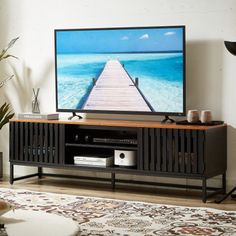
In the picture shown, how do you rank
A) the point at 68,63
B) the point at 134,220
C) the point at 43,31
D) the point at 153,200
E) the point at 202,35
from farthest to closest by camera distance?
1. the point at 43,31
2. the point at 68,63
3. the point at 202,35
4. the point at 153,200
5. the point at 134,220

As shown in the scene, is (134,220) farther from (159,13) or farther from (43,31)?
(43,31)

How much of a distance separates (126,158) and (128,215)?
43.3 inches

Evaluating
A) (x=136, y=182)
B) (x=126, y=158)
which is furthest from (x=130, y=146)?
(x=136, y=182)

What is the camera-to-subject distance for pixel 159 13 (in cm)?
600

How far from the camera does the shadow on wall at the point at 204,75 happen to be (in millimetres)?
5758

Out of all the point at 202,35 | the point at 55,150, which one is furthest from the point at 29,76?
the point at 202,35

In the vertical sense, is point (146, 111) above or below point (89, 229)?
above

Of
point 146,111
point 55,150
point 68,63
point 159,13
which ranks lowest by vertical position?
point 55,150

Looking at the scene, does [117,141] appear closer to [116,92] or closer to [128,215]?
[116,92]

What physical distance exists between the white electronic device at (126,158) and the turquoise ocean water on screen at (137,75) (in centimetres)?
48

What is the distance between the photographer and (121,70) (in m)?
5.96

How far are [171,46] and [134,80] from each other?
1.64ft

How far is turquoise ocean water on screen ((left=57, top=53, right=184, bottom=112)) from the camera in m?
5.71

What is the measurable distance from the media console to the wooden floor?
12cm
